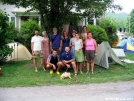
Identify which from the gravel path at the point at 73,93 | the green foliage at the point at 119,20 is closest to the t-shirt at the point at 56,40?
the gravel path at the point at 73,93

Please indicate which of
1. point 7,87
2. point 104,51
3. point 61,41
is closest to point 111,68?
point 104,51

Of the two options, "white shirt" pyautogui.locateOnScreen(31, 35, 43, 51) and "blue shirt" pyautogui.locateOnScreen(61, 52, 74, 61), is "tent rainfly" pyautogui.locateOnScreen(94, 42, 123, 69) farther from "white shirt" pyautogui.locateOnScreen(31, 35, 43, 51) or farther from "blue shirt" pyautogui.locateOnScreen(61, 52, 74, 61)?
"white shirt" pyautogui.locateOnScreen(31, 35, 43, 51)

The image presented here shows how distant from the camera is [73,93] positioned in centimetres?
744

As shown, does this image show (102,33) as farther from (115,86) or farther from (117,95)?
(117,95)

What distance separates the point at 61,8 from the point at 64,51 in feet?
7.50

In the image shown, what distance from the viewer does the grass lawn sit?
8807 mm

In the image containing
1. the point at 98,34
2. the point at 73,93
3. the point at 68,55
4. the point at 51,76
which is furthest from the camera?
the point at 98,34

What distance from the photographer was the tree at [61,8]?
11.4 metres

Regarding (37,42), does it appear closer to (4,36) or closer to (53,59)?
(53,59)

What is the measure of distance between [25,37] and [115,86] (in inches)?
370

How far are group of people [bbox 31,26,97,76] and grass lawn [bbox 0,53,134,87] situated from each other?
411 mm

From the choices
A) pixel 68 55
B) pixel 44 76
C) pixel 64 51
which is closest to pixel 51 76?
pixel 44 76

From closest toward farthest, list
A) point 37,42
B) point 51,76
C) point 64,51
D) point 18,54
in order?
point 51,76, point 64,51, point 37,42, point 18,54

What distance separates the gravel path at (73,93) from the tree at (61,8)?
437 centimetres
